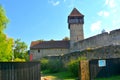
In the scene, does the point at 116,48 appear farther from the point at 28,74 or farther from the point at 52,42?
the point at 52,42

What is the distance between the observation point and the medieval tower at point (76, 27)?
60625 millimetres

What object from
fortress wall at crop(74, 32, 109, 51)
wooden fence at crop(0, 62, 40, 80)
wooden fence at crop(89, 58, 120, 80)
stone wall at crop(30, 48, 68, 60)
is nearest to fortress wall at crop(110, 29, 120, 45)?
fortress wall at crop(74, 32, 109, 51)

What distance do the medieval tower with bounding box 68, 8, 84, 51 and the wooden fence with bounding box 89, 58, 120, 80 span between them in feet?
128

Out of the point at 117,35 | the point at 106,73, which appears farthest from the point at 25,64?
the point at 117,35

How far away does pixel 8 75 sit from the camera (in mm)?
14312

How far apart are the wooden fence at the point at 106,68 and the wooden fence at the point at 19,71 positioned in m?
5.34

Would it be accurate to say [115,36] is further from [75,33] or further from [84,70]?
[75,33]

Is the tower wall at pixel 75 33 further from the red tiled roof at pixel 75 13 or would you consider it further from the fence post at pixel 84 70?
the fence post at pixel 84 70

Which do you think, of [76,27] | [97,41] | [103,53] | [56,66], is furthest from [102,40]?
[76,27]

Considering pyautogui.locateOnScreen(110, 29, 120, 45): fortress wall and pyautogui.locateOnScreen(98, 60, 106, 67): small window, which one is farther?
pyautogui.locateOnScreen(110, 29, 120, 45): fortress wall

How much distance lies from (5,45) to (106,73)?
53.2 ft

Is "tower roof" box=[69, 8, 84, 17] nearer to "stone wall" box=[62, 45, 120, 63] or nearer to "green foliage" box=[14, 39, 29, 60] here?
"green foliage" box=[14, 39, 29, 60]

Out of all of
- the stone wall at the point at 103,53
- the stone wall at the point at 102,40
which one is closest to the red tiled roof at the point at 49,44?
the stone wall at the point at 102,40

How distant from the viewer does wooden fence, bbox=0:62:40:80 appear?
1408 cm
